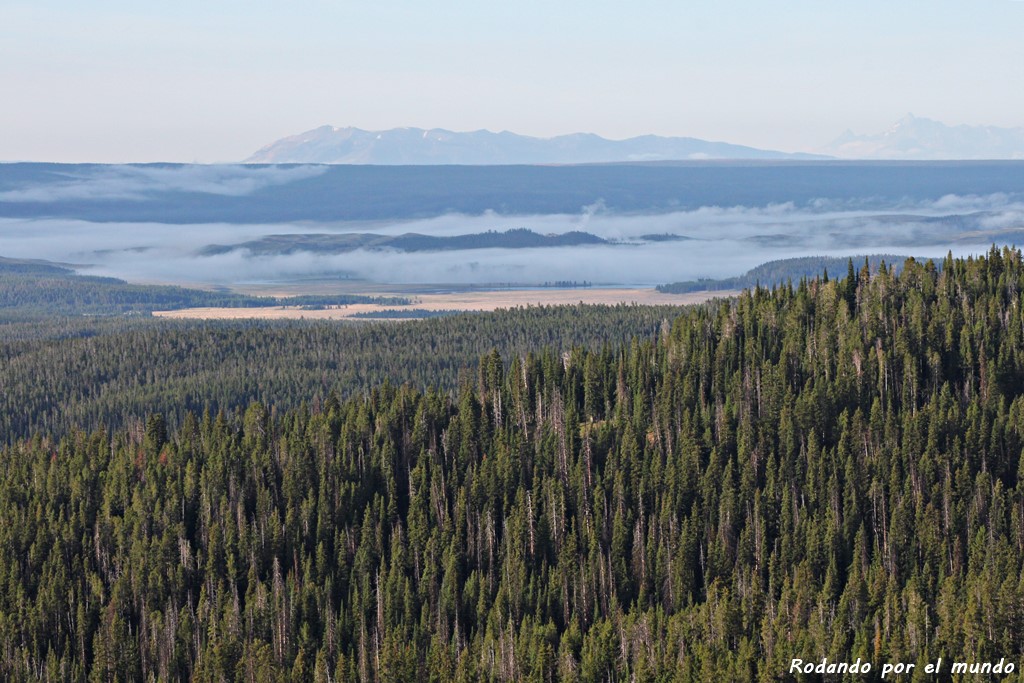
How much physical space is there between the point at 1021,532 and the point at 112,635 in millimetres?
89677

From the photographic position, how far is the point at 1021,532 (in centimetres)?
18738

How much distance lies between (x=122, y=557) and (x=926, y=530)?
8306 centimetres

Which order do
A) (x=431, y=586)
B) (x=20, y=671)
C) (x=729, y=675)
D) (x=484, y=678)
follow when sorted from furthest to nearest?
(x=431, y=586)
(x=20, y=671)
(x=484, y=678)
(x=729, y=675)

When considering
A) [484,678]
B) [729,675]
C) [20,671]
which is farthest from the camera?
[20,671]

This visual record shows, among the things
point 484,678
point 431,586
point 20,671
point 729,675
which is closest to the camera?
point 729,675

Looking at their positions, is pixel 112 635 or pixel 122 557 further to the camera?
pixel 122 557

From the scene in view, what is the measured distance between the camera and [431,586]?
189 meters

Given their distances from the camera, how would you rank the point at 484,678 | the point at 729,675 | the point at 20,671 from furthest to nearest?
the point at 20,671 < the point at 484,678 < the point at 729,675

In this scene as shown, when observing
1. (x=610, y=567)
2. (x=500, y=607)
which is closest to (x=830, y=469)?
(x=610, y=567)

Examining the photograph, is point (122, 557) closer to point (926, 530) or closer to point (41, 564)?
point (41, 564)

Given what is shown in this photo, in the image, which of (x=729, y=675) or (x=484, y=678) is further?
(x=484, y=678)

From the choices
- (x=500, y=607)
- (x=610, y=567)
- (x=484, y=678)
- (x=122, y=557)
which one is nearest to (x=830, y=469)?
(x=610, y=567)

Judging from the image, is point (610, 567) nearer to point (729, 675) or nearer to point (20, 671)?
point (729, 675)

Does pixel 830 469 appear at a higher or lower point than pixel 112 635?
higher
